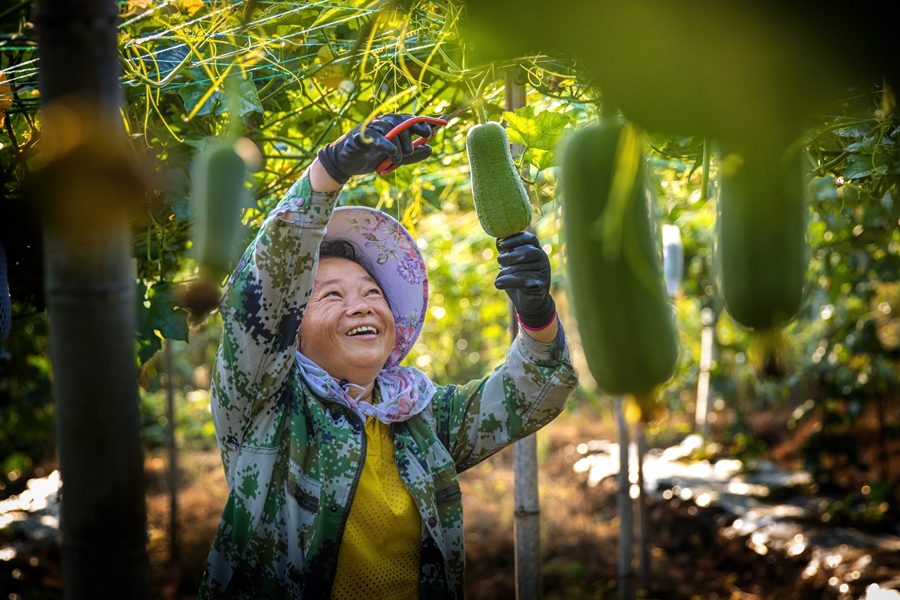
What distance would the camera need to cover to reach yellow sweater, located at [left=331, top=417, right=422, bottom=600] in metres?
1.77

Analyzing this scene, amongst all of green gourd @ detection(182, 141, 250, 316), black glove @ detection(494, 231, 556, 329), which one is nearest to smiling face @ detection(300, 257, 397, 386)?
black glove @ detection(494, 231, 556, 329)

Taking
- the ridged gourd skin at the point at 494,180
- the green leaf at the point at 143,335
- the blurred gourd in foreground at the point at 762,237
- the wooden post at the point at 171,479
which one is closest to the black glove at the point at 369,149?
the ridged gourd skin at the point at 494,180

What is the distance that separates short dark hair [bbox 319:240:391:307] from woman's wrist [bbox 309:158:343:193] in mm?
626

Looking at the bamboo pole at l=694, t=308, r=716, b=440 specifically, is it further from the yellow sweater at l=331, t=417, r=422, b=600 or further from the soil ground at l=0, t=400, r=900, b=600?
the yellow sweater at l=331, t=417, r=422, b=600

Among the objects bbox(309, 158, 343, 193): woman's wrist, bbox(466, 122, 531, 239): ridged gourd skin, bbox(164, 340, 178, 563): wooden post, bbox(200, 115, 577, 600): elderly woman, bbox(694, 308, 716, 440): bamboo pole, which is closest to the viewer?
bbox(466, 122, 531, 239): ridged gourd skin

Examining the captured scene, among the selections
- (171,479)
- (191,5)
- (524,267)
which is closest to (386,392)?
(524,267)

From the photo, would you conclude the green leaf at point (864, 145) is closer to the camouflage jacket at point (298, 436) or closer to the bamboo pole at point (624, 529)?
the camouflage jacket at point (298, 436)

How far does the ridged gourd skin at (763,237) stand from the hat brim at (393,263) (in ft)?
4.65

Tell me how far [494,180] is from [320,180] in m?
0.38

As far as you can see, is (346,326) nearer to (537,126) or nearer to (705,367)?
(537,126)

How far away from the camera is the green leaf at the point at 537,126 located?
1.54 metres

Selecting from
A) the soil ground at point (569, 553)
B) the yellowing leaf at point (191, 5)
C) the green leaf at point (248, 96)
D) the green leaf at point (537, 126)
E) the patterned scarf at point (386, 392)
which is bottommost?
the soil ground at point (569, 553)

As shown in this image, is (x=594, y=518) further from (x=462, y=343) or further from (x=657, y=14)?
(x=657, y=14)

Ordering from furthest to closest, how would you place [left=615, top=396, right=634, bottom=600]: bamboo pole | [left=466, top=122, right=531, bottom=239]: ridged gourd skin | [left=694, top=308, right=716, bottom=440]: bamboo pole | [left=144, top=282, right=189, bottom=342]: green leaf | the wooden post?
[left=694, top=308, right=716, bottom=440]: bamboo pole < the wooden post < [left=615, top=396, right=634, bottom=600]: bamboo pole < [left=144, top=282, right=189, bottom=342]: green leaf < [left=466, top=122, right=531, bottom=239]: ridged gourd skin
